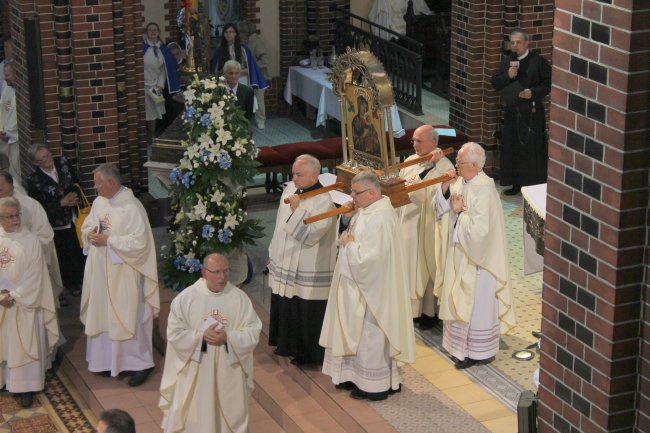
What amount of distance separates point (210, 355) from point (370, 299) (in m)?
1.35

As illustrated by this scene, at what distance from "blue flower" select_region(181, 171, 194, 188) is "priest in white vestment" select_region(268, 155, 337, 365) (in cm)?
151

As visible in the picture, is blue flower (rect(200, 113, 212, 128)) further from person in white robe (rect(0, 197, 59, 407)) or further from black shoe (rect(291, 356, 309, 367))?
black shoe (rect(291, 356, 309, 367))

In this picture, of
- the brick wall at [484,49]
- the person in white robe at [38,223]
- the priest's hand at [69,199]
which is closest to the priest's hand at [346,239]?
the person in white robe at [38,223]

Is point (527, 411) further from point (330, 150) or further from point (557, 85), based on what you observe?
point (330, 150)

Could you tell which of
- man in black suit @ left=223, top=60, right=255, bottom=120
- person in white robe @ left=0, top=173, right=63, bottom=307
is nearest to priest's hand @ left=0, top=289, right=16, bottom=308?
person in white robe @ left=0, top=173, right=63, bottom=307

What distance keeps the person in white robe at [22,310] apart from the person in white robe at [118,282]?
1.18ft

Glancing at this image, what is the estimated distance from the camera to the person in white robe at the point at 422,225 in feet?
34.7

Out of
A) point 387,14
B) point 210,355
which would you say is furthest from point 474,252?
point 387,14

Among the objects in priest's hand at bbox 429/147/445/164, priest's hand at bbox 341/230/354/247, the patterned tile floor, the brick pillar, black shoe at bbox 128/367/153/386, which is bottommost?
the patterned tile floor

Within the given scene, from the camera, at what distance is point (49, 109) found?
12227 mm

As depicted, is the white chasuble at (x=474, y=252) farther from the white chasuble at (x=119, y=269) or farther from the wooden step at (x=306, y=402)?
the white chasuble at (x=119, y=269)

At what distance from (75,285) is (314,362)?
10.2 feet

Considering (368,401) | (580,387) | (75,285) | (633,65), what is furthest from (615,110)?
(75,285)

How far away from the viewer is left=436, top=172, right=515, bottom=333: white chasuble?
9836mm
